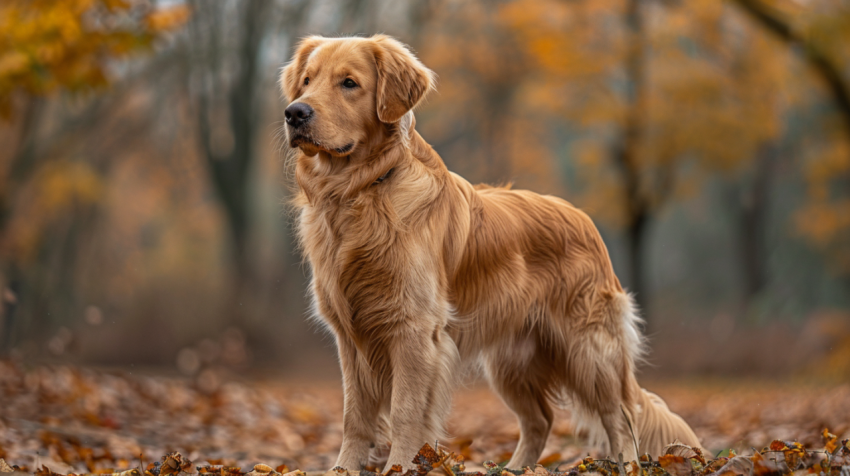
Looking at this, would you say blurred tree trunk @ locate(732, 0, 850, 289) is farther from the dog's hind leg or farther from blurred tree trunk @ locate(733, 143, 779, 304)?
blurred tree trunk @ locate(733, 143, 779, 304)

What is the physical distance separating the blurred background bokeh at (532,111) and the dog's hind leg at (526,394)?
6.89m

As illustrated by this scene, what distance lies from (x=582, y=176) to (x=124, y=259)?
1474cm

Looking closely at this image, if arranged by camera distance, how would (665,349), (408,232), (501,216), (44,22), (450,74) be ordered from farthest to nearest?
(450,74), (665,349), (44,22), (501,216), (408,232)

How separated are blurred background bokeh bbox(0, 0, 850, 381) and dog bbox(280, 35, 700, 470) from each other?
6552 mm

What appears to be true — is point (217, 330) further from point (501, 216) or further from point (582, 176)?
point (501, 216)

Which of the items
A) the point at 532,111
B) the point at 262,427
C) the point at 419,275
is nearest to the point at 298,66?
the point at 419,275

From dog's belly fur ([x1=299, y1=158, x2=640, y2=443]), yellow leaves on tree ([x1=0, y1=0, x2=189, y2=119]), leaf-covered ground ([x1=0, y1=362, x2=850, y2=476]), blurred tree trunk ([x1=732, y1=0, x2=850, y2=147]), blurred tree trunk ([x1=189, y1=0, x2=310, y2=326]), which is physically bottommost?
leaf-covered ground ([x1=0, y1=362, x2=850, y2=476])

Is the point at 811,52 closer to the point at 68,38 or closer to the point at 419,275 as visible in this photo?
the point at 419,275

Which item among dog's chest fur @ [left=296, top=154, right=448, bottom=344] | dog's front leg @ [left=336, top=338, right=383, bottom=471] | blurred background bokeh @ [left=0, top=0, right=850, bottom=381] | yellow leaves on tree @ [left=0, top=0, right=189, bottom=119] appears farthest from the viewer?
blurred background bokeh @ [left=0, top=0, right=850, bottom=381]

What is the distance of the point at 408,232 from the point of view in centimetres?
353

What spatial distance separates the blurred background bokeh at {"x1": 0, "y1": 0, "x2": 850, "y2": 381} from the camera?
1285 centimetres

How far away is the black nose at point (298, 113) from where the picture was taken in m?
3.38

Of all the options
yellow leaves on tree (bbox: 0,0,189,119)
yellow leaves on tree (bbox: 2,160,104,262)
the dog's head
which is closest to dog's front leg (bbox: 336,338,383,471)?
the dog's head

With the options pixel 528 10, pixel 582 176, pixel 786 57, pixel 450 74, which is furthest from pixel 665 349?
pixel 450 74
